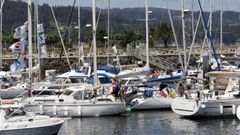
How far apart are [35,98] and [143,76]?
14.5 meters

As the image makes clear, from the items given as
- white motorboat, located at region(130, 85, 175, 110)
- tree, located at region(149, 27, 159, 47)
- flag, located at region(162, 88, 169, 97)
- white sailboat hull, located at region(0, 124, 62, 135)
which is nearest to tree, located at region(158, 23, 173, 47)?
tree, located at region(149, 27, 159, 47)

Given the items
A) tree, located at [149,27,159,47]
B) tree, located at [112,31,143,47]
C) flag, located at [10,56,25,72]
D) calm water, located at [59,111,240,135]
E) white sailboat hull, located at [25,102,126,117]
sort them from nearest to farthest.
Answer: calm water, located at [59,111,240,135] → white sailboat hull, located at [25,102,126,117] → flag, located at [10,56,25,72] → tree, located at [149,27,159,47] → tree, located at [112,31,143,47]

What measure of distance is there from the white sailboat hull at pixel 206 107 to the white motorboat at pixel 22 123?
418 inches

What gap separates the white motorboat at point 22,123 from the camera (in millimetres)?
29062

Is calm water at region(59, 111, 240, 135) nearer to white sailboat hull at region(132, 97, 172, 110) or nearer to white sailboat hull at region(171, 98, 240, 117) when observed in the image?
white sailboat hull at region(171, 98, 240, 117)

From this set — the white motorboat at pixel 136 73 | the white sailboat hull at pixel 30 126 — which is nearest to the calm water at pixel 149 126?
the white sailboat hull at pixel 30 126

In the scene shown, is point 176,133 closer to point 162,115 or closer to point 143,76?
point 162,115

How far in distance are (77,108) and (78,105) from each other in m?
0.20

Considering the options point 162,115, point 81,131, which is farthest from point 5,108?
point 162,115

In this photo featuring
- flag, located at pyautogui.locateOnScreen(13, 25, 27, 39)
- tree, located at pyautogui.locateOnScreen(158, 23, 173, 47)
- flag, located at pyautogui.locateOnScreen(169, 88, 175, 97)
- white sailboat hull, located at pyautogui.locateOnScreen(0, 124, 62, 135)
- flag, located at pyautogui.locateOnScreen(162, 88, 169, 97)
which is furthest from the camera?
tree, located at pyautogui.locateOnScreen(158, 23, 173, 47)

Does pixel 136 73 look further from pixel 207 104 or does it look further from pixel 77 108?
pixel 207 104

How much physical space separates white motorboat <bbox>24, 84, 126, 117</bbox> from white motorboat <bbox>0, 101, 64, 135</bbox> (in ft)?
29.5

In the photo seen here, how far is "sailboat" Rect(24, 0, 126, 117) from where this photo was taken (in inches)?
1580

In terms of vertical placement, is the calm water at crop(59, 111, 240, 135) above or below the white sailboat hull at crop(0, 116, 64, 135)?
below
